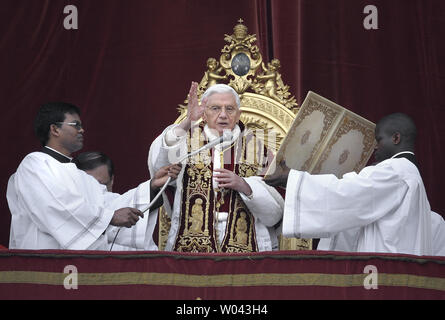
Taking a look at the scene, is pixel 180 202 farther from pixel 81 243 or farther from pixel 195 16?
pixel 195 16

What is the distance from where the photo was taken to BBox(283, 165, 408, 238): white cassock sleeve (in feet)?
15.3

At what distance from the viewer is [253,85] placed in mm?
5586

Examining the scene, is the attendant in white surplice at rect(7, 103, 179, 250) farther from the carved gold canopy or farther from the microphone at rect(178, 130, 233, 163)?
the carved gold canopy

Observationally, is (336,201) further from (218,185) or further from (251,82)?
(251,82)

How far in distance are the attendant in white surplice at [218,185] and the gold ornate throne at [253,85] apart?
183mm

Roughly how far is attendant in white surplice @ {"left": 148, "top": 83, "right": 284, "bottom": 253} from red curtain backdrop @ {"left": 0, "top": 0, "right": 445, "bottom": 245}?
1053mm

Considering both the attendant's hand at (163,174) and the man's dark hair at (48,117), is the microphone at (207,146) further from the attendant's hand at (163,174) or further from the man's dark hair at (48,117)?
the man's dark hair at (48,117)

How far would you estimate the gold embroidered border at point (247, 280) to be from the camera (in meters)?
4.14

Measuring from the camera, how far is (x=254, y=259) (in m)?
4.17

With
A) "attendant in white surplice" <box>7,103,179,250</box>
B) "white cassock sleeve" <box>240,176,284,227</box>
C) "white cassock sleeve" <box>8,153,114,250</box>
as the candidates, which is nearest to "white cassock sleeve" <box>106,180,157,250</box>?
"attendant in white surplice" <box>7,103,179,250</box>

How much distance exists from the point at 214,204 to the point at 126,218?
635mm

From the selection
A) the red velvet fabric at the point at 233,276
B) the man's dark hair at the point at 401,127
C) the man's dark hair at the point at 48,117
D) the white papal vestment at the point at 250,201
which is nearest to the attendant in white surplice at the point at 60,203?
the man's dark hair at the point at 48,117

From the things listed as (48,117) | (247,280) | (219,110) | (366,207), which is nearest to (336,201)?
(366,207)
